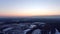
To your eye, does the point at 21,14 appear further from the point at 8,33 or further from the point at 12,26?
the point at 8,33

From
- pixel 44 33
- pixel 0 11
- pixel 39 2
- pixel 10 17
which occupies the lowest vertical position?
pixel 44 33

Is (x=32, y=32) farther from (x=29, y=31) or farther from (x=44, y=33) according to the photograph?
(x=44, y=33)

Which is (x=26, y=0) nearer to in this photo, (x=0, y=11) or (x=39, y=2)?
(x=39, y=2)

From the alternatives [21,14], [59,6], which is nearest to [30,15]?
[21,14]

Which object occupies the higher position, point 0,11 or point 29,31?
point 0,11

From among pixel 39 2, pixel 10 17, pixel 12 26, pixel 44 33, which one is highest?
pixel 39 2

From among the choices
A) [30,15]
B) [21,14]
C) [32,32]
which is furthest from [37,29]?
[21,14]

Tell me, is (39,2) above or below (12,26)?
above
